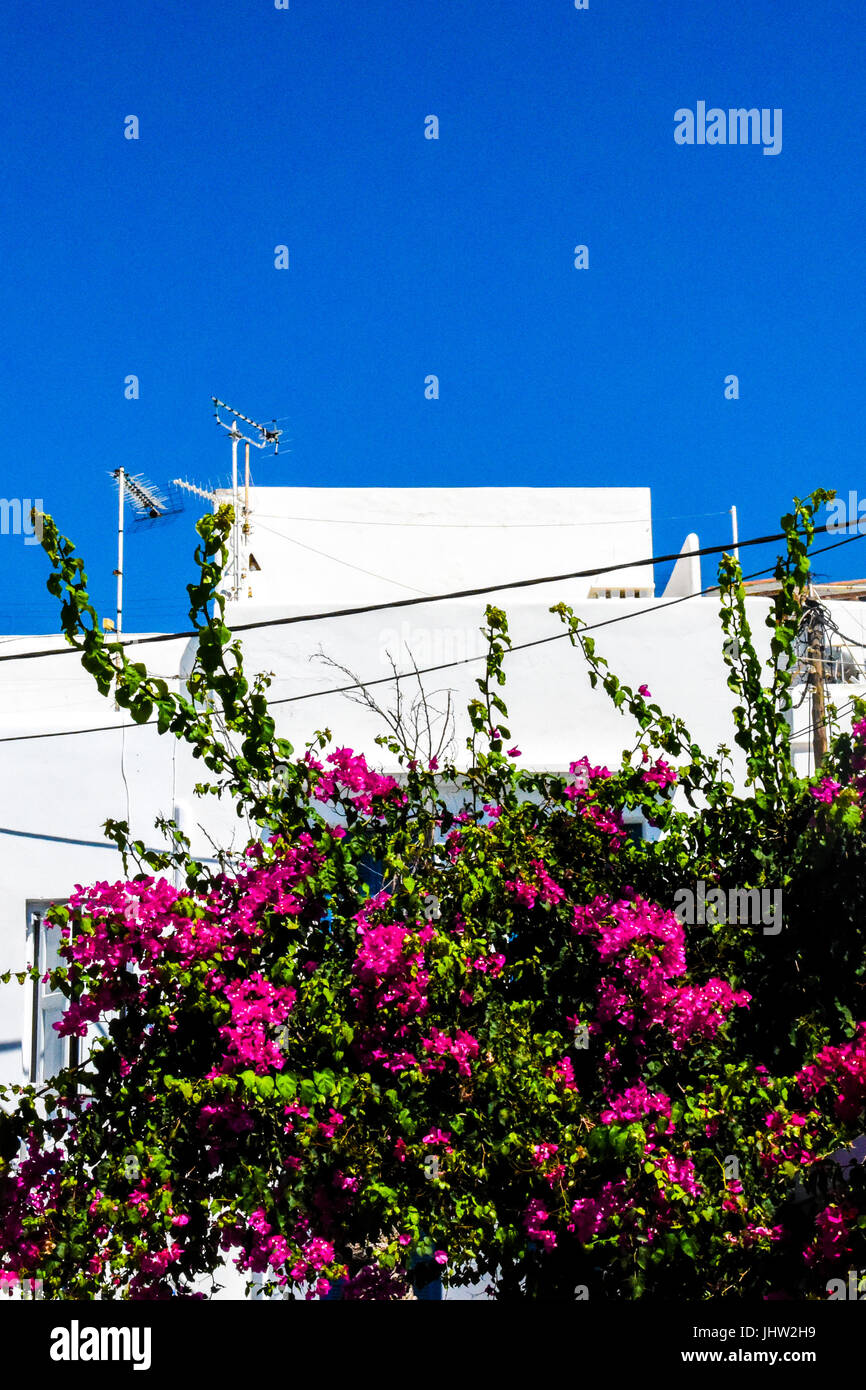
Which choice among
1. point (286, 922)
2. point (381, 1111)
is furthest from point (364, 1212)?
point (286, 922)

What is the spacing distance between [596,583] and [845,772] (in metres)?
9.53

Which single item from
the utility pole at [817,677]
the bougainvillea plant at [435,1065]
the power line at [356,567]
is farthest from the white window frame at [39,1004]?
the power line at [356,567]

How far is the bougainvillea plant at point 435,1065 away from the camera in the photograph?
3748 millimetres

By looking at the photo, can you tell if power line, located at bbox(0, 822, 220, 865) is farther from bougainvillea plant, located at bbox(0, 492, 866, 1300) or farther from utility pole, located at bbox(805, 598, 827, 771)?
bougainvillea plant, located at bbox(0, 492, 866, 1300)

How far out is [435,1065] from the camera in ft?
12.9

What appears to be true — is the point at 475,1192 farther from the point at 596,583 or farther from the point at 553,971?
the point at 596,583

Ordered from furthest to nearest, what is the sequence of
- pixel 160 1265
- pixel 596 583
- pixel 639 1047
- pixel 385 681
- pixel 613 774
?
pixel 596 583, pixel 385 681, pixel 613 774, pixel 639 1047, pixel 160 1265

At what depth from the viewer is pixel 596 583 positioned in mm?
13828

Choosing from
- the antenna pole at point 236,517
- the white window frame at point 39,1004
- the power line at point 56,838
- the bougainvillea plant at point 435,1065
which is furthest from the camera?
the antenna pole at point 236,517

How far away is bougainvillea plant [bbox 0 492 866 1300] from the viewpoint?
3748 mm

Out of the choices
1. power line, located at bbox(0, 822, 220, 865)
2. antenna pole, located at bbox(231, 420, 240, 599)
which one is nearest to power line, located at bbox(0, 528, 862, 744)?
power line, located at bbox(0, 822, 220, 865)

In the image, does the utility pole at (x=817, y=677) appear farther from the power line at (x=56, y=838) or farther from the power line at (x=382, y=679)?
the power line at (x=56, y=838)

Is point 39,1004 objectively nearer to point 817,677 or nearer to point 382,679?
point 382,679

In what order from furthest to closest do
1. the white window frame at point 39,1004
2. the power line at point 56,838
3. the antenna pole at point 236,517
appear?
the antenna pole at point 236,517, the power line at point 56,838, the white window frame at point 39,1004
